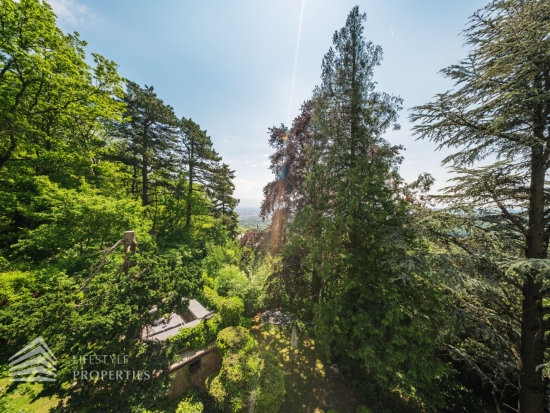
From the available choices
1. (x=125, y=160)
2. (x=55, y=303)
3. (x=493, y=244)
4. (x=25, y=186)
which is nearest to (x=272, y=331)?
(x=55, y=303)

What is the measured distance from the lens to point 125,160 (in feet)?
49.8

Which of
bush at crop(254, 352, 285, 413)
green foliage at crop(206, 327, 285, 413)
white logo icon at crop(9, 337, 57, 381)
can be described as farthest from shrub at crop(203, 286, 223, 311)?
white logo icon at crop(9, 337, 57, 381)

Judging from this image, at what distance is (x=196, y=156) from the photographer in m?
17.9

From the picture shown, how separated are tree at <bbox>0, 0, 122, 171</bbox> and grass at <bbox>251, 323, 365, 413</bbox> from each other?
48.0 feet

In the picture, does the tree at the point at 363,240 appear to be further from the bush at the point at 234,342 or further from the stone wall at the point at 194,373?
the stone wall at the point at 194,373

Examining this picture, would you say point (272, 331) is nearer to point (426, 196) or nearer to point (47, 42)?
point (426, 196)

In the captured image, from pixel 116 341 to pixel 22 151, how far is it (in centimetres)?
1040

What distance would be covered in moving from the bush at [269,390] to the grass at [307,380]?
1.15m

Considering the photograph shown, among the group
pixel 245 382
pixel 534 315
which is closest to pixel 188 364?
pixel 245 382

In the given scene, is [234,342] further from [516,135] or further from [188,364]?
[516,135]

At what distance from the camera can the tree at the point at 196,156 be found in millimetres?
16750

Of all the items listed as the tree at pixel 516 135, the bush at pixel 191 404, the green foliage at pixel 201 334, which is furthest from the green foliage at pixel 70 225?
the tree at pixel 516 135

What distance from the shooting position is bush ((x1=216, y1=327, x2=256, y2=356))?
686cm

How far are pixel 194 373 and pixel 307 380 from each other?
4641 mm
